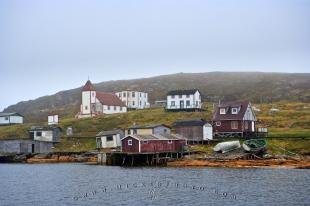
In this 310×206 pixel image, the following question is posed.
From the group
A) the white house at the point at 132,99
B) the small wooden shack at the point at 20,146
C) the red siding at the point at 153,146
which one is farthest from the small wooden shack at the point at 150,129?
the white house at the point at 132,99

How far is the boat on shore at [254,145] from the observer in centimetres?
8525

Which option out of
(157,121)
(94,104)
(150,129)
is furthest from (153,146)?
(94,104)

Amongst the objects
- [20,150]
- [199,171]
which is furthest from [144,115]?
[199,171]

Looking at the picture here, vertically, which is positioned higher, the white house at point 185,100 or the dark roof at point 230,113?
the white house at point 185,100

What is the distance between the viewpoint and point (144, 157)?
296ft

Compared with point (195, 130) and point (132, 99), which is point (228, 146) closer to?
point (195, 130)

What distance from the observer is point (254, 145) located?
86688mm

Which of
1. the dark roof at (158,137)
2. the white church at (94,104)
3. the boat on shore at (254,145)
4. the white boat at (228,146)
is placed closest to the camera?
the boat on shore at (254,145)

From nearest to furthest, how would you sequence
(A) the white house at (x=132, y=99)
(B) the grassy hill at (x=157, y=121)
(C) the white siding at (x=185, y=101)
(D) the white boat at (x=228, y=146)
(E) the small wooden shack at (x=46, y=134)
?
(D) the white boat at (x=228, y=146) < (B) the grassy hill at (x=157, y=121) < (E) the small wooden shack at (x=46, y=134) < (C) the white siding at (x=185, y=101) < (A) the white house at (x=132, y=99)

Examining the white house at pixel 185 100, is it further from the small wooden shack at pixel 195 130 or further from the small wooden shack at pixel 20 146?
the small wooden shack at pixel 20 146

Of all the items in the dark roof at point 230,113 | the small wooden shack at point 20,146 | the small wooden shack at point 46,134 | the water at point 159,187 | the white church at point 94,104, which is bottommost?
the water at point 159,187

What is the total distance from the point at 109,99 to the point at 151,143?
63317 mm

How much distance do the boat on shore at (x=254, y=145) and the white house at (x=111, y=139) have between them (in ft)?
87.3

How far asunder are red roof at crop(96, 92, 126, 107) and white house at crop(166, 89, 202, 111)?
62.7 ft
